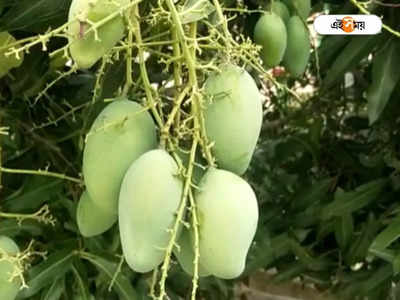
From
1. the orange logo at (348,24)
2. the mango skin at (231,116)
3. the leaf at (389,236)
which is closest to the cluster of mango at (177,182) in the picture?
the mango skin at (231,116)

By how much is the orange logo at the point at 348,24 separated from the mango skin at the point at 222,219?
227 mm

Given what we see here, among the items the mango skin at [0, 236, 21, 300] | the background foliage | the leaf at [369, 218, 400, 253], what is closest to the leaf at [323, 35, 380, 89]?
the background foliage

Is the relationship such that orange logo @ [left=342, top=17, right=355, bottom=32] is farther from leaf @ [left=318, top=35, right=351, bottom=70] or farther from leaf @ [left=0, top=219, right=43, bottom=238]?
leaf @ [left=318, top=35, right=351, bottom=70]

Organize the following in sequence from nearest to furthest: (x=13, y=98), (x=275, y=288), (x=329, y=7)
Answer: (x=13, y=98), (x=329, y=7), (x=275, y=288)

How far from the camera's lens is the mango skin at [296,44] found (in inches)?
33.1

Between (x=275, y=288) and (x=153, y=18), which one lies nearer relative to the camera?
(x=153, y=18)

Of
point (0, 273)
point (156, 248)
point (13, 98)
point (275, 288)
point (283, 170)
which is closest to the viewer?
point (156, 248)

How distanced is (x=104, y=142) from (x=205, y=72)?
0.07 metres

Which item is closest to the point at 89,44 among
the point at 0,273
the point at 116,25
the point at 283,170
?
the point at 116,25

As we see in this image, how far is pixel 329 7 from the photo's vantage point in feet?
3.77

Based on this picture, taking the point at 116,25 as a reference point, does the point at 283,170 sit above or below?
below

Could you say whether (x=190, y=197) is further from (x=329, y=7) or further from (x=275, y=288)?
(x=275, y=288)

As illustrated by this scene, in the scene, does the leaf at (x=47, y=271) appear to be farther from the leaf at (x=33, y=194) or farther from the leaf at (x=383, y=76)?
the leaf at (x=383, y=76)

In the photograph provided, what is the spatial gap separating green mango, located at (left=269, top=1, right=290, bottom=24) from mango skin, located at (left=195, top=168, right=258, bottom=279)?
0.38 meters
